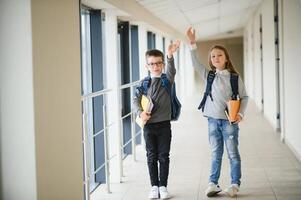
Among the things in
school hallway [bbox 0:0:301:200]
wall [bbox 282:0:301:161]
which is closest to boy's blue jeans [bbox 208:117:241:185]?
school hallway [bbox 0:0:301:200]

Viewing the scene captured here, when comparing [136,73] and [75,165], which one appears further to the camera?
[136,73]

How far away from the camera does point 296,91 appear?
15.3 feet

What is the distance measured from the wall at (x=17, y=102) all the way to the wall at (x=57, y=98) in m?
0.04

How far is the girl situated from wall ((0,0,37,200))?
1429 mm

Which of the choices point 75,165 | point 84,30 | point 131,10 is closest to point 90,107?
point 84,30

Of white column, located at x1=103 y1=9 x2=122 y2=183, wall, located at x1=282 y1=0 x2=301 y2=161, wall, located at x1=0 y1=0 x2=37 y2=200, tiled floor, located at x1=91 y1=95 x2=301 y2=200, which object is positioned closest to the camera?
wall, located at x1=0 y1=0 x2=37 y2=200

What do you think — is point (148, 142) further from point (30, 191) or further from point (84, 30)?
point (84, 30)

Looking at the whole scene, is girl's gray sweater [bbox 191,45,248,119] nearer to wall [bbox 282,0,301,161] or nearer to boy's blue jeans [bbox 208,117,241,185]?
boy's blue jeans [bbox 208,117,241,185]

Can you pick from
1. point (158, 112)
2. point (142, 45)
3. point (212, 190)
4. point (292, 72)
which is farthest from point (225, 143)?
point (142, 45)

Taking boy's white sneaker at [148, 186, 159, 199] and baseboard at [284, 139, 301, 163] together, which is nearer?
boy's white sneaker at [148, 186, 159, 199]

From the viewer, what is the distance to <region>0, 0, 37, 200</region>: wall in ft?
7.58

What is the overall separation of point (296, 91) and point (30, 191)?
3.05m

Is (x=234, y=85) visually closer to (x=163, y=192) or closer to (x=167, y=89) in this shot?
(x=167, y=89)

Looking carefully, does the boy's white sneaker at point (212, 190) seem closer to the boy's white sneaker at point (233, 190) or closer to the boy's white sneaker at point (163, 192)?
the boy's white sneaker at point (233, 190)
